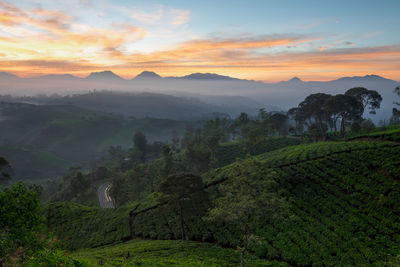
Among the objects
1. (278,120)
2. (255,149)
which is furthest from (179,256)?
(278,120)

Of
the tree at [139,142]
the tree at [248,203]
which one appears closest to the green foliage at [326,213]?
the tree at [248,203]

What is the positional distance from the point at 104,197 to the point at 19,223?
101991 millimetres

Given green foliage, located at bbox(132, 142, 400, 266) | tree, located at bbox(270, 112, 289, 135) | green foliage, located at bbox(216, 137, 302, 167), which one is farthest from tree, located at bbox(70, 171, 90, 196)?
tree, located at bbox(270, 112, 289, 135)

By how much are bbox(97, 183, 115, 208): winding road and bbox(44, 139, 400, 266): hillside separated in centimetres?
3571

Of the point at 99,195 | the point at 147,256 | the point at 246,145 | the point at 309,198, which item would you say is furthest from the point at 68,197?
the point at 309,198

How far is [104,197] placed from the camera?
4540 inches

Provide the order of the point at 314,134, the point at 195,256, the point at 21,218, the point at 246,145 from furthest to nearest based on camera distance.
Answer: the point at 246,145 < the point at 314,134 < the point at 195,256 < the point at 21,218

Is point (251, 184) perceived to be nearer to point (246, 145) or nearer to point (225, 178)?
point (225, 178)

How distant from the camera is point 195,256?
30.3 metres

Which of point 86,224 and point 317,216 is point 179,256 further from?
point 86,224

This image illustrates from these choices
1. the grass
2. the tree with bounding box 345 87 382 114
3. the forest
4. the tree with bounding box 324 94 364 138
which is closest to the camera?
the forest

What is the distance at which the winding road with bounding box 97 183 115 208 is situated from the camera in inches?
4044

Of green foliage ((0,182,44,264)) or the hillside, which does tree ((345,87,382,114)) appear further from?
green foliage ((0,182,44,264))

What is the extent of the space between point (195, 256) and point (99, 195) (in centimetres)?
10481
